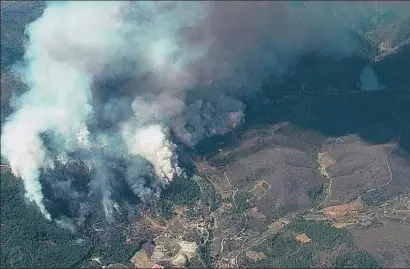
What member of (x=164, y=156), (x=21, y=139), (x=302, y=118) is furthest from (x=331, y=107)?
(x=21, y=139)

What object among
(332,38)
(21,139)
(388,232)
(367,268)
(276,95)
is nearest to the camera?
(367,268)

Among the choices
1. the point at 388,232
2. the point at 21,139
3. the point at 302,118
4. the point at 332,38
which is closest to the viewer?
the point at 388,232

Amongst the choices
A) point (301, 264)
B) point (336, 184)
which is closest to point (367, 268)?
point (301, 264)

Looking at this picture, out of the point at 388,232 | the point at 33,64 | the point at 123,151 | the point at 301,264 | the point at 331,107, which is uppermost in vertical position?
the point at 33,64

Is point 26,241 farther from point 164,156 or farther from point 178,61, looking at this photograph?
point 178,61

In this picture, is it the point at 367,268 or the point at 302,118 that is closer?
the point at 367,268

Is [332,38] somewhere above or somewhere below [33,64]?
below

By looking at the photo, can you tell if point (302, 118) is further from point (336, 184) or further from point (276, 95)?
point (336, 184)

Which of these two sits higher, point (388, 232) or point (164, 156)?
point (164, 156)

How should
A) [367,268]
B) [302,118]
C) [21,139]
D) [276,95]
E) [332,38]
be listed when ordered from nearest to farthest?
[367,268] < [21,139] < [302,118] < [276,95] < [332,38]
